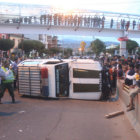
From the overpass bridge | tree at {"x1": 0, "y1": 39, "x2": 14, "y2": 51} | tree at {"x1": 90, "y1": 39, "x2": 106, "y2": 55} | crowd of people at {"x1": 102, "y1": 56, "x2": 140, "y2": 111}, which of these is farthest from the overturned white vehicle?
tree at {"x1": 90, "y1": 39, "x2": 106, "y2": 55}

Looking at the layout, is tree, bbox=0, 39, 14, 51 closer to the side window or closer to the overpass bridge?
the overpass bridge

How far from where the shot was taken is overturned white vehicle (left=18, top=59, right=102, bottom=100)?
1005 centimetres

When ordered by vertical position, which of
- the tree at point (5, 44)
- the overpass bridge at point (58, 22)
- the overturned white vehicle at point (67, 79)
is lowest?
the overturned white vehicle at point (67, 79)

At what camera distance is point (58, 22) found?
2420 centimetres

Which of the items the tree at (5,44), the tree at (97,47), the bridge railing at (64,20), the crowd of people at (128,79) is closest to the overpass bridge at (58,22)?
the bridge railing at (64,20)

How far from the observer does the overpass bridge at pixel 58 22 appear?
78.3 feet

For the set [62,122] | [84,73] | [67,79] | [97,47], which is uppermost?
[97,47]

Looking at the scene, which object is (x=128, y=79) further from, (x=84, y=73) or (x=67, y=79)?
(x=67, y=79)

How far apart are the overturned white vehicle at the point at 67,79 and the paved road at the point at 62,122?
1.91 ft

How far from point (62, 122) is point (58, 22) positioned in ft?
60.9

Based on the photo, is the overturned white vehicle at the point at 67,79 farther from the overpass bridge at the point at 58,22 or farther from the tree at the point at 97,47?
the tree at the point at 97,47

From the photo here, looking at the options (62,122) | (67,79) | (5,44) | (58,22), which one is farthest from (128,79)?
(5,44)

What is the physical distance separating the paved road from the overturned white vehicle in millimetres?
582

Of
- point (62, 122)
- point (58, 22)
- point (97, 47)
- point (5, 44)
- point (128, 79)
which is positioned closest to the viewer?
point (62, 122)
